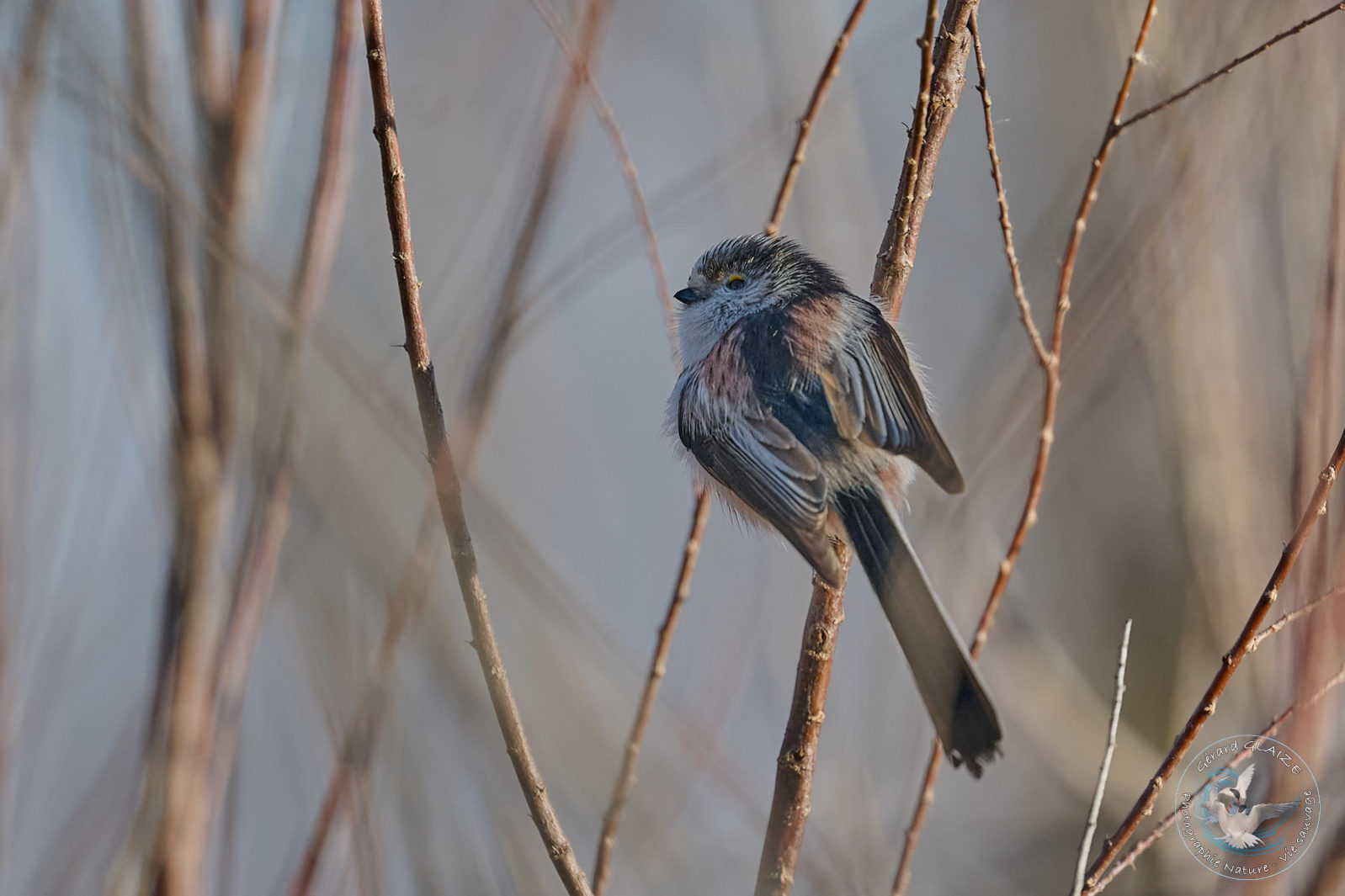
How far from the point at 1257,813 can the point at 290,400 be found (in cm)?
188

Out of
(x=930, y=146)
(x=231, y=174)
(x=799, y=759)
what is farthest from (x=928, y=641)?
(x=231, y=174)

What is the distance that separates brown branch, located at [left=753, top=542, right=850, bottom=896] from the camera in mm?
1803

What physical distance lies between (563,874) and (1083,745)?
280cm

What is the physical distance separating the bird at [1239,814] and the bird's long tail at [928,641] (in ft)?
1.46

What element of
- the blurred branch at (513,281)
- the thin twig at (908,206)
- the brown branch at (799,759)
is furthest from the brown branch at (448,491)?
the thin twig at (908,206)

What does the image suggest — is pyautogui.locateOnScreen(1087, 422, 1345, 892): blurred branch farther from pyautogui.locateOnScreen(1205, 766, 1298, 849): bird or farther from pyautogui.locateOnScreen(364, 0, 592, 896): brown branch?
pyautogui.locateOnScreen(364, 0, 592, 896): brown branch

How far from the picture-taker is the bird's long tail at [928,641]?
183 cm

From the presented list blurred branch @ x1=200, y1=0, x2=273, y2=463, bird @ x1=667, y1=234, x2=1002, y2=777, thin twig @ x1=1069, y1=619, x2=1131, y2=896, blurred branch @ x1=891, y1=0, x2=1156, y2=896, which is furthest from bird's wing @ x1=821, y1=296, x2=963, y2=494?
blurred branch @ x1=200, y1=0, x2=273, y2=463

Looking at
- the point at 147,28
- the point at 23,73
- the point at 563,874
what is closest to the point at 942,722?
the point at 563,874

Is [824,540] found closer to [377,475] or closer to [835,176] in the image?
[377,475]

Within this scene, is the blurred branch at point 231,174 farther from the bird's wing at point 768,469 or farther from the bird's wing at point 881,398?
the bird's wing at point 881,398

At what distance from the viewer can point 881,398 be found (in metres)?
2.34

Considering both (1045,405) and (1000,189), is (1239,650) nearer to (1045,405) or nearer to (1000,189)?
(1045,405)

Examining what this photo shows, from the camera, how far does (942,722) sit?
1857mm
